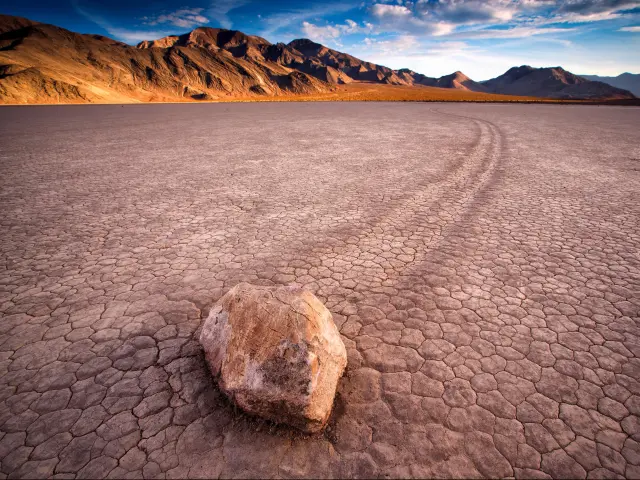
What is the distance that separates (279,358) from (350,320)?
1401 mm

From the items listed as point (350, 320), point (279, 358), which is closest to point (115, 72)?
point (350, 320)

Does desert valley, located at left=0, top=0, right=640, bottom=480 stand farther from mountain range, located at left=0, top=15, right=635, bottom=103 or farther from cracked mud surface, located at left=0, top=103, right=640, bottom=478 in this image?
mountain range, located at left=0, top=15, right=635, bottom=103

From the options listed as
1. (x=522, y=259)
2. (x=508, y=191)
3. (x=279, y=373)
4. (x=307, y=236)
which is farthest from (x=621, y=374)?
(x=508, y=191)

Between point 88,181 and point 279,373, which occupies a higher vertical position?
point 279,373

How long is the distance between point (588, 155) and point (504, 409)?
45.1 feet

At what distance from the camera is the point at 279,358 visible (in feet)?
7.91

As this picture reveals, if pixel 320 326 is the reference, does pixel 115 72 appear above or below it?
above

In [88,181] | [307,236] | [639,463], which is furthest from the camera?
[88,181]

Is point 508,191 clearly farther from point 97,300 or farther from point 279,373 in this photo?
point 97,300

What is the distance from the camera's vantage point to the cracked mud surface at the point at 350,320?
2.34m

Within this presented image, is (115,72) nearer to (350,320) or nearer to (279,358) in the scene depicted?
(350,320)

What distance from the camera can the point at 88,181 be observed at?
8867 millimetres

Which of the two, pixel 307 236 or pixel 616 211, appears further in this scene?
pixel 616 211

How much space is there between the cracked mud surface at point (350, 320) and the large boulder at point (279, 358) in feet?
0.67
